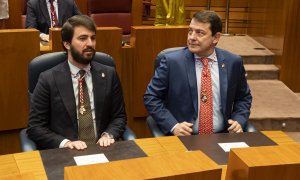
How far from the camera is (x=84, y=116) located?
6.74 feet

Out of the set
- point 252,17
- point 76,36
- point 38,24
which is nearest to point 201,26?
point 76,36

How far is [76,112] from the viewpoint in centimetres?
204

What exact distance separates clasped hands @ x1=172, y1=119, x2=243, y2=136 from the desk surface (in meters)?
0.22

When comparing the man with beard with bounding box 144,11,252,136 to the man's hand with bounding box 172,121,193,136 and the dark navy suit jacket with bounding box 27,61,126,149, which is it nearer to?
the man's hand with bounding box 172,121,193,136

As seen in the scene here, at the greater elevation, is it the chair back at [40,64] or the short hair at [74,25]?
the short hair at [74,25]

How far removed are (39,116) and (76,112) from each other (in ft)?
0.53

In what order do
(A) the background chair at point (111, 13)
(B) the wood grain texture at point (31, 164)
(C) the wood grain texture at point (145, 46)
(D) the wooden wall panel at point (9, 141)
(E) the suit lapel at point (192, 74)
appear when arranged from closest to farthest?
(B) the wood grain texture at point (31, 164) < (E) the suit lapel at point (192, 74) < (D) the wooden wall panel at point (9, 141) < (C) the wood grain texture at point (145, 46) < (A) the background chair at point (111, 13)

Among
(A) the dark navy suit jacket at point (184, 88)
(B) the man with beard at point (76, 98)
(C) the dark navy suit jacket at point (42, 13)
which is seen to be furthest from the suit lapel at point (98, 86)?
(C) the dark navy suit jacket at point (42, 13)

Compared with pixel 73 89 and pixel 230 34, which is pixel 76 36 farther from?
pixel 230 34

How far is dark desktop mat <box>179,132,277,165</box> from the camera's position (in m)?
1.69

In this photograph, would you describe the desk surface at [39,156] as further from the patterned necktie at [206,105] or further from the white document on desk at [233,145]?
the patterned necktie at [206,105]

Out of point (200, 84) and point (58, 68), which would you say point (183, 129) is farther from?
point (58, 68)

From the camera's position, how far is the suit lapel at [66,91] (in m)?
2.02

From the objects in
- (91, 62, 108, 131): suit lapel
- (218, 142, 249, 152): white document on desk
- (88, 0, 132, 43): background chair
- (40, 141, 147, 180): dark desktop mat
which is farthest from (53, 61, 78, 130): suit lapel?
(88, 0, 132, 43): background chair
